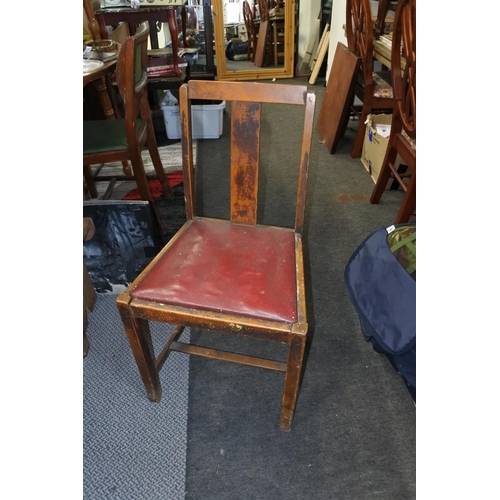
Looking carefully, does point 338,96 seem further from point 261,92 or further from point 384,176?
point 261,92

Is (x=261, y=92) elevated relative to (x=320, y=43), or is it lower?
lower

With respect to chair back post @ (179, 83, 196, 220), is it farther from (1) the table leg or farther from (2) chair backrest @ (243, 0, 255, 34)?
(1) the table leg

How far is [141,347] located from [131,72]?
1.07 m

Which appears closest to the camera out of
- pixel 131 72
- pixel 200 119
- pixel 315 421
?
pixel 315 421

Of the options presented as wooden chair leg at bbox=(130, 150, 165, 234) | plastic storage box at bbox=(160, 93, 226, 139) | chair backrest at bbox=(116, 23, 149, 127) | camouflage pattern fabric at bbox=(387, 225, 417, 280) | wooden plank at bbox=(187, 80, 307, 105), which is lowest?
camouflage pattern fabric at bbox=(387, 225, 417, 280)

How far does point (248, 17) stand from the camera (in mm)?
4398

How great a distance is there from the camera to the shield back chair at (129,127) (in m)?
1.51

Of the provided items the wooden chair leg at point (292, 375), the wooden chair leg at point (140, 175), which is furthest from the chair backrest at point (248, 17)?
the wooden chair leg at point (292, 375)

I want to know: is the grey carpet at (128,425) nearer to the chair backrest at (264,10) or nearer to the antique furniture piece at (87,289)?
the antique furniture piece at (87,289)

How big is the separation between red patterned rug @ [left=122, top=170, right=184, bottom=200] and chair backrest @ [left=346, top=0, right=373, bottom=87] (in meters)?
1.32

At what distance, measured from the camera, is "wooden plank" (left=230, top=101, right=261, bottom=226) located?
43.6 inches

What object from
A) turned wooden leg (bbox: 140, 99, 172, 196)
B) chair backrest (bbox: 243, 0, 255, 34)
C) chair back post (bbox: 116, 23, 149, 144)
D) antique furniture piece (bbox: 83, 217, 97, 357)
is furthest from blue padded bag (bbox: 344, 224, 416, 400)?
chair backrest (bbox: 243, 0, 255, 34)

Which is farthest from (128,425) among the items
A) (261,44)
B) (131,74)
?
(261,44)

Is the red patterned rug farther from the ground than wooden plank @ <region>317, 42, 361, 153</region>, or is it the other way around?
wooden plank @ <region>317, 42, 361, 153</region>
